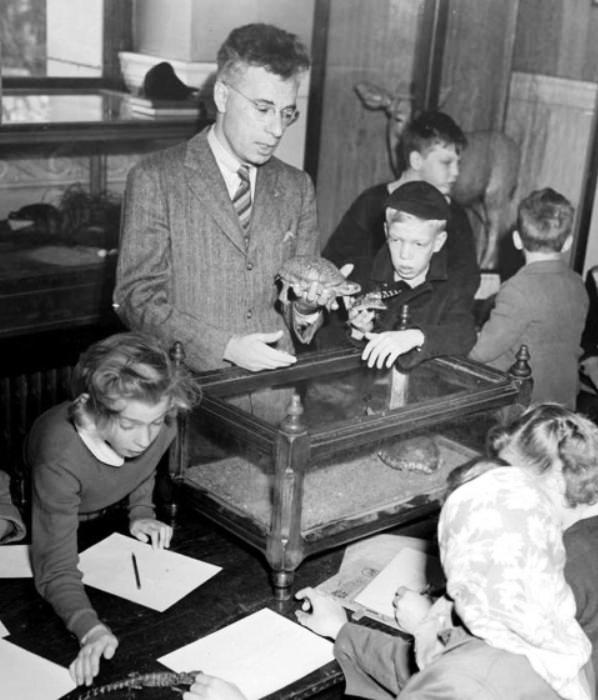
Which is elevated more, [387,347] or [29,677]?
[387,347]

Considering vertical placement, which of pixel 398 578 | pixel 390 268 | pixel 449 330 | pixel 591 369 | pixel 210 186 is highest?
pixel 210 186

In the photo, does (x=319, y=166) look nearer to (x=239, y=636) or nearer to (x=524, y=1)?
(x=524, y=1)

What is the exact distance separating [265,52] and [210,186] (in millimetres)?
366

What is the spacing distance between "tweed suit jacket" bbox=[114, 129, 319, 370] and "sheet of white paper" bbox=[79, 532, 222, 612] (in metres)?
0.50

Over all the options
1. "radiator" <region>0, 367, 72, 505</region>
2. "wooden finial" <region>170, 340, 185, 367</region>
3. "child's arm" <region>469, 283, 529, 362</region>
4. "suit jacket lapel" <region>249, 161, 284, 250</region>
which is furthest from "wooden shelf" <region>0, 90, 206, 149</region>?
"wooden finial" <region>170, 340, 185, 367</region>

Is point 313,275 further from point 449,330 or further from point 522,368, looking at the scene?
point 522,368

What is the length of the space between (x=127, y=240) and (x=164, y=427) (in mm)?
514

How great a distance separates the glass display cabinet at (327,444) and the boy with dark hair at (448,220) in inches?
21.1

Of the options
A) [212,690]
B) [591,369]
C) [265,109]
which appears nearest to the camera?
[212,690]

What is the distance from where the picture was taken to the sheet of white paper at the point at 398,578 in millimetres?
2084

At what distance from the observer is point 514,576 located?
1509 mm

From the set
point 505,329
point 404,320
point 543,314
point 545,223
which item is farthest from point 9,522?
point 545,223

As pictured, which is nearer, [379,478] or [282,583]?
[282,583]

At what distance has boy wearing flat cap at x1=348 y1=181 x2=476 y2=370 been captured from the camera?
2.60 m
